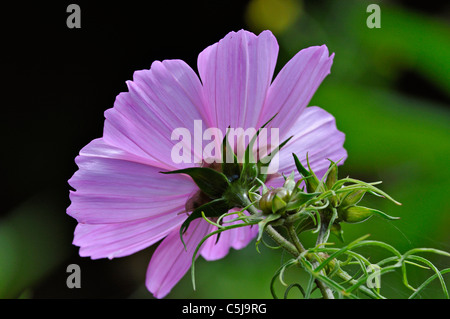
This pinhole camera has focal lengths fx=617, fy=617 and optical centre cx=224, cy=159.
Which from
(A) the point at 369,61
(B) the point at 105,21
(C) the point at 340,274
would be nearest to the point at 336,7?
(A) the point at 369,61

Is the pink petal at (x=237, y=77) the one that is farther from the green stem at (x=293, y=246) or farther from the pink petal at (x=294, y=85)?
the green stem at (x=293, y=246)

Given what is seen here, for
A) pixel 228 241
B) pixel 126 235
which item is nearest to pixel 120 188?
pixel 126 235

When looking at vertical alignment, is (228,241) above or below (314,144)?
below

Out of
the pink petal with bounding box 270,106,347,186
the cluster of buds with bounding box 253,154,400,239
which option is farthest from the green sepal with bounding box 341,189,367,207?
the pink petal with bounding box 270,106,347,186

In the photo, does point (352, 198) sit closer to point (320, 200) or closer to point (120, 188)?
point (320, 200)

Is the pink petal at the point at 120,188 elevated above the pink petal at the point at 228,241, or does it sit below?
above

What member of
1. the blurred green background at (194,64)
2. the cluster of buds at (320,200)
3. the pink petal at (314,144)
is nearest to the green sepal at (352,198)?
the cluster of buds at (320,200)
